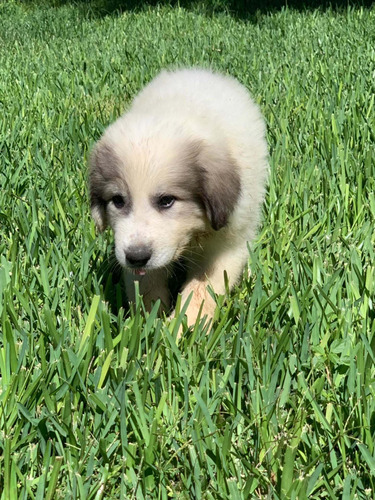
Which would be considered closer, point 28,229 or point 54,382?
point 54,382

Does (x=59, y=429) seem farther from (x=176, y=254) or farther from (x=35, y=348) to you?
(x=176, y=254)

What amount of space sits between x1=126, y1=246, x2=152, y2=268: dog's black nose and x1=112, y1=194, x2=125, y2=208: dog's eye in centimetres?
27

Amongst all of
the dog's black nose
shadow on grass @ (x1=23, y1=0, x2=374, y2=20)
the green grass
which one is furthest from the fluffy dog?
shadow on grass @ (x1=23, y1=0, x2=374, y2=20)

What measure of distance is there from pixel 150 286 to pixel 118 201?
1.41 ft

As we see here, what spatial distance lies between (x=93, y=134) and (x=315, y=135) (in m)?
1.33

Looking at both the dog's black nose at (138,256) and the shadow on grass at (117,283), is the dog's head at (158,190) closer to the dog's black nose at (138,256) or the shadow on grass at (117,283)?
the dog's black nose at (138,256)

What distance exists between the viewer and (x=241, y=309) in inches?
95.3

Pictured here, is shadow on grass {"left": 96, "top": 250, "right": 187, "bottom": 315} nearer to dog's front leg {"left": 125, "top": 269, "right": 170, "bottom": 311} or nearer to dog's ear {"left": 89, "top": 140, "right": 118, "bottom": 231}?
dog's front leg {"left": 125, "top": 269, "right": 170, "bottom": 311}

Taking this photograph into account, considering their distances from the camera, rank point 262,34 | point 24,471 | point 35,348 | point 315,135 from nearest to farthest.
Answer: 1. point 24,471
2. point 35,348
3. point 315,135
4. point 262,34

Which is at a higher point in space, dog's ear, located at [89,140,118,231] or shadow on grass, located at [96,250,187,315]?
dog's ear, located at [89,140,118,231]

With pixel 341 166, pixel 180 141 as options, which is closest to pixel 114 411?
pixel 180 141

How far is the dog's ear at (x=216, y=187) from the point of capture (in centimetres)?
262

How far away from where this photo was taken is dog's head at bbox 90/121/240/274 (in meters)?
2.45

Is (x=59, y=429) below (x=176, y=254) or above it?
below
